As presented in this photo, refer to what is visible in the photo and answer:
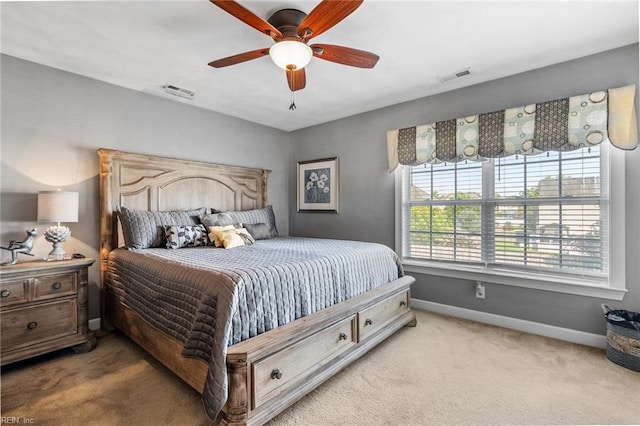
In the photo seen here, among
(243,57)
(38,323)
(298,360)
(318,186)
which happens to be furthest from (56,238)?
(318,186)

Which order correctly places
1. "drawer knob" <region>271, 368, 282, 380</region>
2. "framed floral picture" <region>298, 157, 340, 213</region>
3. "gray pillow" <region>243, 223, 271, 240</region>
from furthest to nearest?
"framed floral picture" <region>298, 157, 340, 213</region>
"gray pillow" <region>243, 223, 271, 240</region>
"drawer knob" <region>271, 368, 282, 380</region>

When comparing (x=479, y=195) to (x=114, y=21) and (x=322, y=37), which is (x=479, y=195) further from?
(x=114, y=21)

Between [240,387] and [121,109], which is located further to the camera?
[121,109]

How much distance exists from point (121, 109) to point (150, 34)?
49.3 inches

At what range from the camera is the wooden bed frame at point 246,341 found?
1606 mm

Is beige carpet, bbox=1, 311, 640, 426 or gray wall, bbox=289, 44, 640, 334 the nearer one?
beige carpet, bbox=1, 311, 640, 426

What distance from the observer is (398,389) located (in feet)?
6.54

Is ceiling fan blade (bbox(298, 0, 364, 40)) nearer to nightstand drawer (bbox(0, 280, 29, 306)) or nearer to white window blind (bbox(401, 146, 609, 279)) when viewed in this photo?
white window blind (bbox(401, 146, 609, 279))

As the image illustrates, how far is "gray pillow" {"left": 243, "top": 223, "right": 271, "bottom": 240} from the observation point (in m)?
3.65

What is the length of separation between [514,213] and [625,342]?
49.7 inches

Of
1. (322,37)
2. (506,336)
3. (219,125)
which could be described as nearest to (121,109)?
(219,125)

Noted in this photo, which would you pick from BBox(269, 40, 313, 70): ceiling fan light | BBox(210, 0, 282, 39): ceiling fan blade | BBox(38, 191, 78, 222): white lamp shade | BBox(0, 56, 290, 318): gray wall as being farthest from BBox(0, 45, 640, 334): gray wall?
BBox(210, 0, 282, 39): ceiling fan blade

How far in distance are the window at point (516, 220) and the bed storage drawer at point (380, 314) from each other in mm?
804

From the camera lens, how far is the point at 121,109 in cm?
317
